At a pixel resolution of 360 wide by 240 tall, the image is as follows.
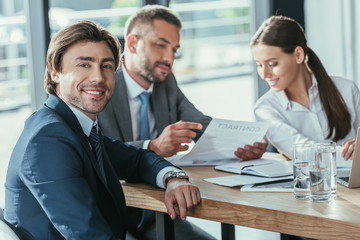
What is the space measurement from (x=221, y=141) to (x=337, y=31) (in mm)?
2565

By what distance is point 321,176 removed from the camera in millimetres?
1651

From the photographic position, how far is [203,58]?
945 cm

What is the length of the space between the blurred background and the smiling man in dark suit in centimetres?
67

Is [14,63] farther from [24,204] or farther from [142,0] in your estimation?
[24,204]

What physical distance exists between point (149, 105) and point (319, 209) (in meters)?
1.39

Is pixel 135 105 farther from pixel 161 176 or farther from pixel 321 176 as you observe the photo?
pixel 321 176

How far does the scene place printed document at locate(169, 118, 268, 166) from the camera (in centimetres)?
232

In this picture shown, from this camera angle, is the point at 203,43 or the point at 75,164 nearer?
the point at 75,164

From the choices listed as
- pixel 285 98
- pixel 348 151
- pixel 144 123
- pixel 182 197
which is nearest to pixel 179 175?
pixel 182 197

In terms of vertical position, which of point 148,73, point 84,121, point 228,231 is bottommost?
point 228,231

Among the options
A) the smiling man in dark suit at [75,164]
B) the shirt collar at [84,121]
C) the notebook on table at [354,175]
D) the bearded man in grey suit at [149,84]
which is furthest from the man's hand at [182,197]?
the bearded man in grey suit at [149,84]

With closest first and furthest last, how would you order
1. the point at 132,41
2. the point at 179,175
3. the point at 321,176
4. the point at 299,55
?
the point at 321,176 < the point at 179,175 < the point at 299,55 < the point at 132,41

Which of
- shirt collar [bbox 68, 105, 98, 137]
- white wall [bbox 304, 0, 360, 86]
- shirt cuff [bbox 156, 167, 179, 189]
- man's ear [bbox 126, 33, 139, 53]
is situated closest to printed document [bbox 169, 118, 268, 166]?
shirt cuff [bbox 156, 167, 179, 189]

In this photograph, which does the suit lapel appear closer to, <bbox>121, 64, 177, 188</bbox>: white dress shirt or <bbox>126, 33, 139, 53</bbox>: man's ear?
<bbox>121, 64, 177, 188</bbox>: white dress shirt
